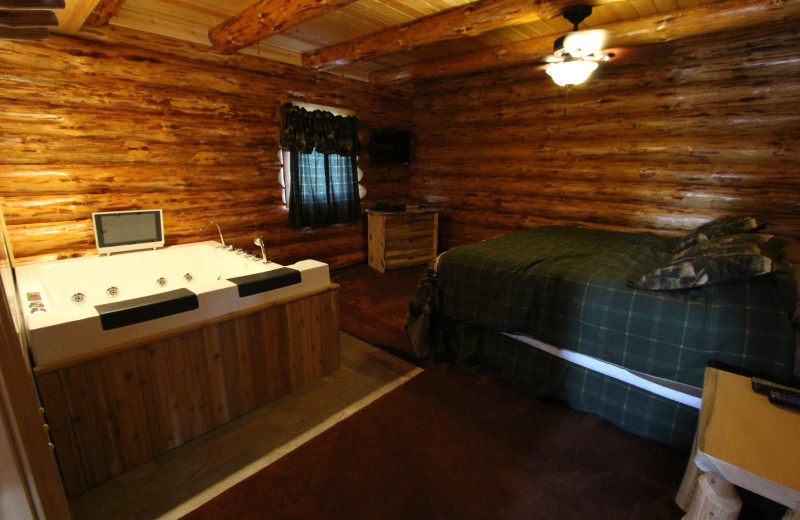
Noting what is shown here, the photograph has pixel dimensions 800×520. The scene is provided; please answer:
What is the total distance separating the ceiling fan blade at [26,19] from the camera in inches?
38.6

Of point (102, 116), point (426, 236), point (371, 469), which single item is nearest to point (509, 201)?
point (426, 236)

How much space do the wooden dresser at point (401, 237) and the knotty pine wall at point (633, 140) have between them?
45 cm

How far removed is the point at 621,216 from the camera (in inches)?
152

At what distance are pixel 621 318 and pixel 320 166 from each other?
3.50m

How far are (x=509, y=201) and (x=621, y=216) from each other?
125 cm

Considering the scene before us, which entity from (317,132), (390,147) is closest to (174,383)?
(317,132)

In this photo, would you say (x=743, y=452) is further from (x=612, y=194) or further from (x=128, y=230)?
(x=128, y=230)

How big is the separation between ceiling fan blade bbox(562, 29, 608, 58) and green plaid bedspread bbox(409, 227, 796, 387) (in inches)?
55.2

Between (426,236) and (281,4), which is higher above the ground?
(281,4)

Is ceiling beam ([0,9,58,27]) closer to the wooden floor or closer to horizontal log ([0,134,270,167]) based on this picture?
the wooden floor

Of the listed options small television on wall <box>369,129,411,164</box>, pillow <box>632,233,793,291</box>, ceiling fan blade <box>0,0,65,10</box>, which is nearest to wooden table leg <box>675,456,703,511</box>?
pillow <box>632,233,793,291</box>

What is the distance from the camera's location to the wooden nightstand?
104 cm

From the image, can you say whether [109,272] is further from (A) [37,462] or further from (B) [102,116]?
(A) [37,462]

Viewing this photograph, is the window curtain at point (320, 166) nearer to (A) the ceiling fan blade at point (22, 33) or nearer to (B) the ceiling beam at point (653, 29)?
(B) the ceiling beam at point (653, 29)
